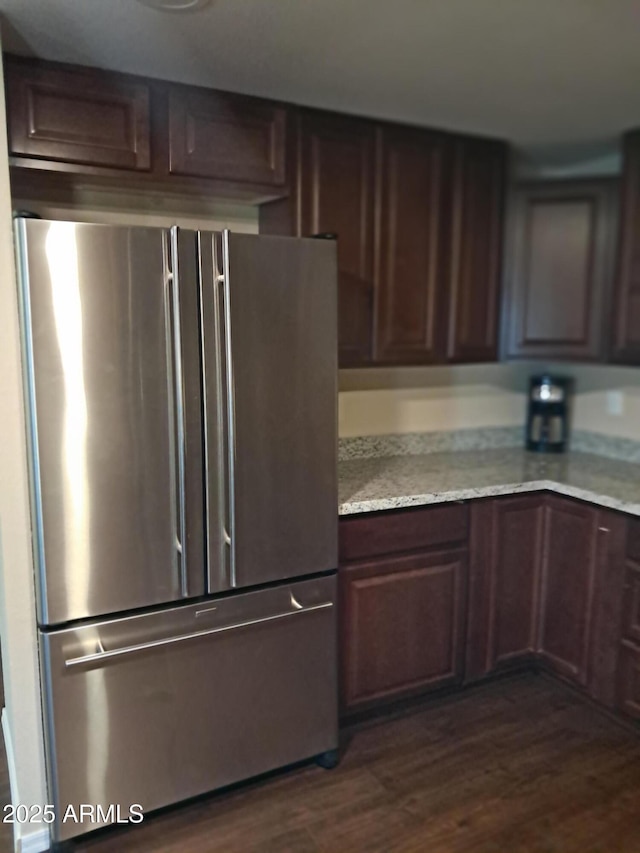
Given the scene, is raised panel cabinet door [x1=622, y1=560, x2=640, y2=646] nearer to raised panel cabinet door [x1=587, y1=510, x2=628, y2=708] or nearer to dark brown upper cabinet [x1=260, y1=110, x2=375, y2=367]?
raised panel cabinet door [x1=587, y1=510, x2=628, y2=708]

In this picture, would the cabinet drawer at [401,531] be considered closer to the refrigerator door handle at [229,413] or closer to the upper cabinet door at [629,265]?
the refrigerator door handle at [229,413]

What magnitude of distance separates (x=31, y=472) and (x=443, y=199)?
198cm

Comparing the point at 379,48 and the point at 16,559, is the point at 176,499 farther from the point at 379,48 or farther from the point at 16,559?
the point at 379,48

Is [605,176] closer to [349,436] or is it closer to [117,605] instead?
[349,436]

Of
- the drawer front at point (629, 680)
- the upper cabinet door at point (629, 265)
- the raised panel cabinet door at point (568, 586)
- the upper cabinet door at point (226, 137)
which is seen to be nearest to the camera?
the upper cabinet door at point (226, 137)

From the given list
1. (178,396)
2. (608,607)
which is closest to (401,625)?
(608,607)

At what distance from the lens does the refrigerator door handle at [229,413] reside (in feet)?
6.57

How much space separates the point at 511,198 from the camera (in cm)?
309

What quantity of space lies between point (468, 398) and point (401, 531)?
1145mm

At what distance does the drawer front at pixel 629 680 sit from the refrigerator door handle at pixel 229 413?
1.52 m

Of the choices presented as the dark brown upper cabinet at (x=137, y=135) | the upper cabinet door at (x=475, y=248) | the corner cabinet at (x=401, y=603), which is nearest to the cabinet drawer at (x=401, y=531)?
the corner cabinet at (x=401, y=603)

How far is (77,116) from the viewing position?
2137mm

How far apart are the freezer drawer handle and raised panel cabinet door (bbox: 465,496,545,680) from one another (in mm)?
743

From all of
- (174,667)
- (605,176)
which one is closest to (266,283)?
(174,667)
